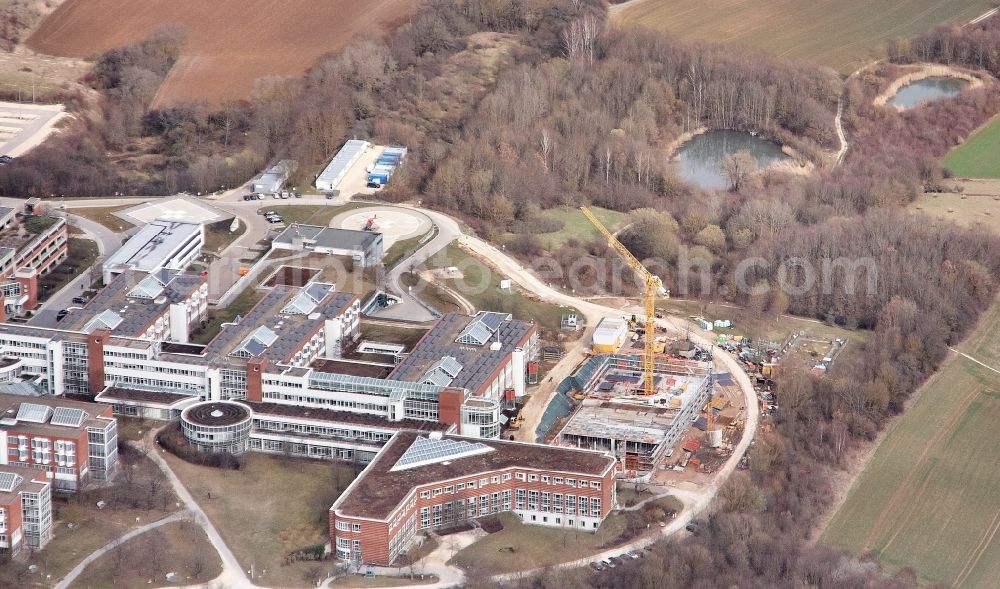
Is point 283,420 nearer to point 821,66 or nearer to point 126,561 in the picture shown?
point 126,561

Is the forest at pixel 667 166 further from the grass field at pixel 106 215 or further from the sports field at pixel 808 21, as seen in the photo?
the grass field at pixel 106 215

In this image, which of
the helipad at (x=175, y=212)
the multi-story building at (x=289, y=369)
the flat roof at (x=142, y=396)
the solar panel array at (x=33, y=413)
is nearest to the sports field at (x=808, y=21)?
the helipad at (x=175, y=212)

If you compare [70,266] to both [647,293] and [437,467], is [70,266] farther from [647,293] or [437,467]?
[437,467]

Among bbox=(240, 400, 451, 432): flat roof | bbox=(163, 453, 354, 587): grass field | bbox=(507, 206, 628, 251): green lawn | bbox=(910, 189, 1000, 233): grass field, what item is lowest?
bbox=(163, 453, 354, 587): grass field

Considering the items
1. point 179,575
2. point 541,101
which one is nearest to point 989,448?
point 179,575

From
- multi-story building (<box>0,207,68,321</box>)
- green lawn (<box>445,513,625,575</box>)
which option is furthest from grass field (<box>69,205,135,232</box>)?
green lawn (<box>445,513,625,575</box>)

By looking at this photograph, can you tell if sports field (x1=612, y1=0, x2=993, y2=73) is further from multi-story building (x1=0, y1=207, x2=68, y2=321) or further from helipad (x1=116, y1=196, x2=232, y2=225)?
multi-story building (x1=0, y1=207, x2=68, y2=321)
